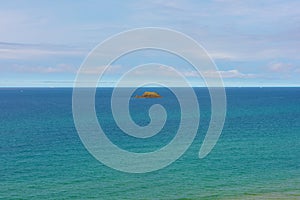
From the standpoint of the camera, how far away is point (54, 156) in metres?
49.9

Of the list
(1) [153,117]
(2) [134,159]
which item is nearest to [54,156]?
(2) [134,159]

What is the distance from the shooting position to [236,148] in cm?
5728

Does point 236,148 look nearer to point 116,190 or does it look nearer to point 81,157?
point 81,157

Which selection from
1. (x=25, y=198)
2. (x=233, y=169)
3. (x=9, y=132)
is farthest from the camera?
(x=9, y=132)

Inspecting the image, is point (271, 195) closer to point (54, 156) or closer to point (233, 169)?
point (233, 169)

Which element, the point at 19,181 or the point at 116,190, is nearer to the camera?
the point at 116,190

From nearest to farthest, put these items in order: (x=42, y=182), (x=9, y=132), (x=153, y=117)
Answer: (x=42, y=182)
(x=9, y=132)
(x=153, y=117)

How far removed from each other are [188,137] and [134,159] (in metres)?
19.3

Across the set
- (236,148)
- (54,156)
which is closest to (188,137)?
(236,148)

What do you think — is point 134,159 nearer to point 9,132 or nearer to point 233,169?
point 233,169

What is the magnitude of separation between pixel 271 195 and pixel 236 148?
23013 millimetres

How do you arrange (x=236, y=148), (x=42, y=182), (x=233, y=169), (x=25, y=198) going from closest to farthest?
(x=25, y=198) → (x=42, y=182) → (x=233, y=169) → (x=236, y=148)

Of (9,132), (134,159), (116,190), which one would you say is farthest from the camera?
(9,132)

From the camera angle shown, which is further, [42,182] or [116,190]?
[42,182]
